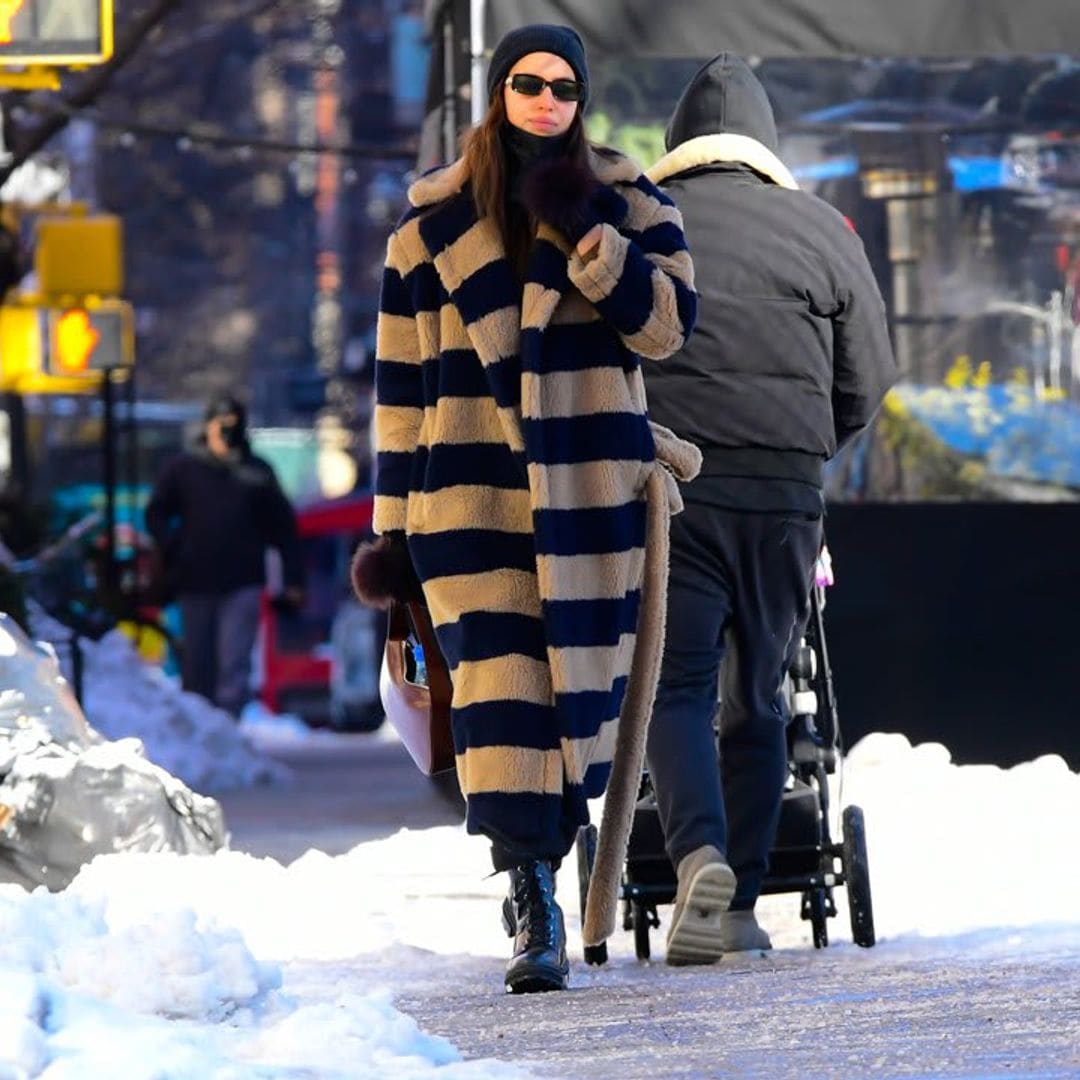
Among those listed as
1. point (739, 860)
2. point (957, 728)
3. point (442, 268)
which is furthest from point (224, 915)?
point (957, 728)

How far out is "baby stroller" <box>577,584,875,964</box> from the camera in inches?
279

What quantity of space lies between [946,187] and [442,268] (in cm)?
502

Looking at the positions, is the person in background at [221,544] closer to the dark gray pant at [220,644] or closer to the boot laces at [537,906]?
the dark gray pant at [220,644]

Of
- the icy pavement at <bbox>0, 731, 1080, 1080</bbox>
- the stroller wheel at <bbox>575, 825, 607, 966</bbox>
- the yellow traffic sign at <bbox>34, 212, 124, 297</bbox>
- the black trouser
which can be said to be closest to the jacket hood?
the black trouser

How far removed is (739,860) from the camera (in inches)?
278

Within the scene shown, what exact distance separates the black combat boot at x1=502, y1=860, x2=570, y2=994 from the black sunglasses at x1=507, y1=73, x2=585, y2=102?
4.82 ft

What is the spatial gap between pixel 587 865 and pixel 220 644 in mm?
9327

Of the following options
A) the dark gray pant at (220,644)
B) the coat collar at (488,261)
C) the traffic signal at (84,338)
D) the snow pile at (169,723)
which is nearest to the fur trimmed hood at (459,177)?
the coat collar at (488,261)

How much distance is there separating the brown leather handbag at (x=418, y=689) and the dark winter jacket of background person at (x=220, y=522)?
378 inches

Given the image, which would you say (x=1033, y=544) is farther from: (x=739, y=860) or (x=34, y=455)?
(x=34, y=455)

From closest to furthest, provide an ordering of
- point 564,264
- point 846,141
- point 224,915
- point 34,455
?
1. point 564,264
2. point 224,915
3. point 846,141
4. point 34,455

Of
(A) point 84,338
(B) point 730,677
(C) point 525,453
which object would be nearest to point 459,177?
(C) point 525,453

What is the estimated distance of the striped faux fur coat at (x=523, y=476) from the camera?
20.7 ft

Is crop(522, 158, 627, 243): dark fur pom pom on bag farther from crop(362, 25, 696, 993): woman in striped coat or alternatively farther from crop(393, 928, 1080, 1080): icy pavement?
crop(393, 928, 1080, 1080): icy pavement
